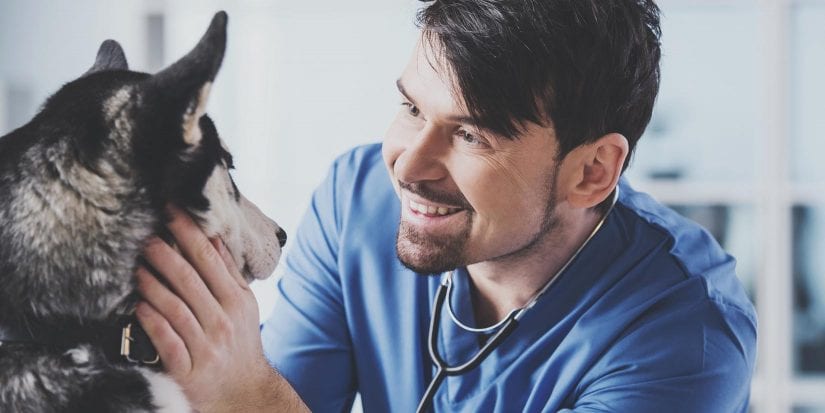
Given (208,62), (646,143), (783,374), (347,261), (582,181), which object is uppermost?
(208,62)

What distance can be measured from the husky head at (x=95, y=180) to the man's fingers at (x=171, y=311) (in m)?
0.02

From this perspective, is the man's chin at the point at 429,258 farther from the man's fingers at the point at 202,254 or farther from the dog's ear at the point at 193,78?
the dog's ear at the point at 193,78

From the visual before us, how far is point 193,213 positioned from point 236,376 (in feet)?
0.85

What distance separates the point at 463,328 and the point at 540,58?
49cm

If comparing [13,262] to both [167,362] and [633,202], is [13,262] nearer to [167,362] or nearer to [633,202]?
[167,362]

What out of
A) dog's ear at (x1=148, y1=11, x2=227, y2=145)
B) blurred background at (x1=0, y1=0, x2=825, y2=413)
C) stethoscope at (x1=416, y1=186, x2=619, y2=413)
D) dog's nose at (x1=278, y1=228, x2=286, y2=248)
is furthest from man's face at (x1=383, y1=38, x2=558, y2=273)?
blurred background at (x1=0, y1=0, x2=825, y2=413)

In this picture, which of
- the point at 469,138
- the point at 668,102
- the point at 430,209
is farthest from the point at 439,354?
the point at 668,102

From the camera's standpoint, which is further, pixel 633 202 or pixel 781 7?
pixel 781 7

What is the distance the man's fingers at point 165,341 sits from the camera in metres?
1.14

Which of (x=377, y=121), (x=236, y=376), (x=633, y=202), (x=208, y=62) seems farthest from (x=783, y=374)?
(x=208, y=62)

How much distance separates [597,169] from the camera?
5.20 feet

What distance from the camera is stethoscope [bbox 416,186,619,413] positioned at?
1562 millimetres

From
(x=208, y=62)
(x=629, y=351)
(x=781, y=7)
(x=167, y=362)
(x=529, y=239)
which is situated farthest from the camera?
(x=781, y=7)

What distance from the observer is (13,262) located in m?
1.07
